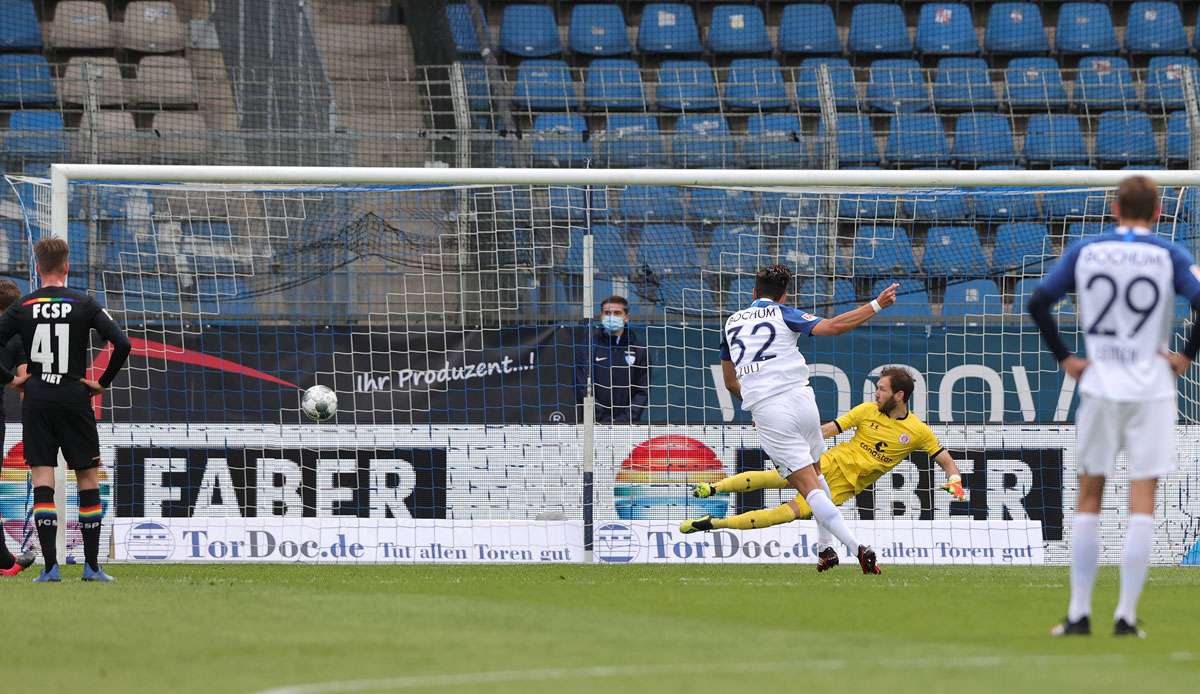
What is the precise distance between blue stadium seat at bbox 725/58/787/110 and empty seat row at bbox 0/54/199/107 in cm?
588

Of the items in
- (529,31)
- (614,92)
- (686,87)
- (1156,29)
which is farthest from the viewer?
(1156,29)

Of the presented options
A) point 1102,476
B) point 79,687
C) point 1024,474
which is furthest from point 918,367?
point 79,687

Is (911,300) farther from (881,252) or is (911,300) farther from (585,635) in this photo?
(585,635)

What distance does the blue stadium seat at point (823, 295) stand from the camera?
13.5m

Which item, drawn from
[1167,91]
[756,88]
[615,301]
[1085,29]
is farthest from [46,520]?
[1085,29]

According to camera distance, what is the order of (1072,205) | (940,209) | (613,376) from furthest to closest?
(940,209) < (1072,205) < (613,376)

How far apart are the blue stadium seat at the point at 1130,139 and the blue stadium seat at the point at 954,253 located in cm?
365

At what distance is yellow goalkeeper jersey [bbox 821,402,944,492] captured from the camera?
11070 millimetres

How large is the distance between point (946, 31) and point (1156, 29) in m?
2.70

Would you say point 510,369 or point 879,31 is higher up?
point 879,31

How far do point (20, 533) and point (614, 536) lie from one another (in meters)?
4.53

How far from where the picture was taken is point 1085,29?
65.6 ft

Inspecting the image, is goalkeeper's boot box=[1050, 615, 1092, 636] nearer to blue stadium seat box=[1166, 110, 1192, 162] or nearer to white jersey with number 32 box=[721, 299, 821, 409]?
white jersey with number 32 box=[721, 299, 821, 409]

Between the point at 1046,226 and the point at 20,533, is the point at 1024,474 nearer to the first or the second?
the point at 1046,226
